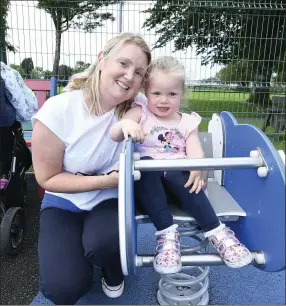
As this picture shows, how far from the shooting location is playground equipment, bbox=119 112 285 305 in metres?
1.21

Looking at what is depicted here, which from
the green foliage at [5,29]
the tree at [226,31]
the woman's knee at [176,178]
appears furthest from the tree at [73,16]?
the woman's knee at [176,178]

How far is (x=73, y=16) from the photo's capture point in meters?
4.57

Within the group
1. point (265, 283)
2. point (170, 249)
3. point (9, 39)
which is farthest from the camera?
point (9, 39)

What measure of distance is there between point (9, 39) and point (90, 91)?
3.08 metres

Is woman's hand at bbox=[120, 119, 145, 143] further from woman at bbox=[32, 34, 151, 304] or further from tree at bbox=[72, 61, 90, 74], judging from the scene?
tree at bbox=[72, 61, 90, 74]

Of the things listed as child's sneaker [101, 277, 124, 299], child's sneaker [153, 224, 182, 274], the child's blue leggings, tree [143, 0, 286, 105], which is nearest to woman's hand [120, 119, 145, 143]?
the child's blue leggings

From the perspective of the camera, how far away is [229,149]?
177 cm

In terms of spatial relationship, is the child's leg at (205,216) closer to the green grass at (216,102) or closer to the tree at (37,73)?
the green grass at (216,102)

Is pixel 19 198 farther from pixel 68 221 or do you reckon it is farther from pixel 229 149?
pixel 229 149

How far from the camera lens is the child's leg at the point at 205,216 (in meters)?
1.37

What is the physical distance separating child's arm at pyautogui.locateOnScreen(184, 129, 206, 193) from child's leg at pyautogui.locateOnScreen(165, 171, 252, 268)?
0.02 meters

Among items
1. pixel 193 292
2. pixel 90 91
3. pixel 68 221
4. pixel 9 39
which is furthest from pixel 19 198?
pixel 9 39

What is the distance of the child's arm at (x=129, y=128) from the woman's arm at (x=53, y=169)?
19 cm

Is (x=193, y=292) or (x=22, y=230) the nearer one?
(x=193, y=292)
